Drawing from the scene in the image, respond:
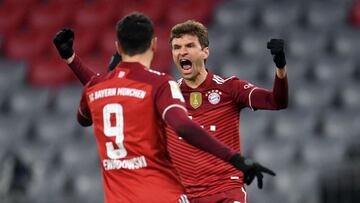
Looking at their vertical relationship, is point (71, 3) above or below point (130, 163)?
above

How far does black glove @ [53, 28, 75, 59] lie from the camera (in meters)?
5.87

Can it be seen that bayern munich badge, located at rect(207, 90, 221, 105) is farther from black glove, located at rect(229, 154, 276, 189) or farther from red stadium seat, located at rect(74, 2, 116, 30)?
red stadium seat, located at rect(74, 2, 116, 30)

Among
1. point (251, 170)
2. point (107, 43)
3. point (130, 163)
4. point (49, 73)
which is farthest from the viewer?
point (107, 43)

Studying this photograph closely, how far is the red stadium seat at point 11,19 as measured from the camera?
571 inches

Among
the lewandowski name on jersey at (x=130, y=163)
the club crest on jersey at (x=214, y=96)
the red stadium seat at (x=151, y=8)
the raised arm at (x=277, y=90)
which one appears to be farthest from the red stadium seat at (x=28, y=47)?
the lewandowski name on jersey at (x=130, y=163)

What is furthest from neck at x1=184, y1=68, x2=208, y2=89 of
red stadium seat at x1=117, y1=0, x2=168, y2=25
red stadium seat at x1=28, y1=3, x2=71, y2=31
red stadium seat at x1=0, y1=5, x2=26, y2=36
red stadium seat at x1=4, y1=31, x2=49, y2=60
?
red stadium seat at x1=0, y1=5, x2=26, y2=36

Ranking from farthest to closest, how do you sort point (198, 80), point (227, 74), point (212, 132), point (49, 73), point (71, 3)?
point (71, 3) → point (49, 73) → point (227, 74) → point (198, 80) → point (212, 132)

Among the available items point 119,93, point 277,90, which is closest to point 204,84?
point 277,90

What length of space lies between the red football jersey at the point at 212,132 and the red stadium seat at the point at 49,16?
8414 mm

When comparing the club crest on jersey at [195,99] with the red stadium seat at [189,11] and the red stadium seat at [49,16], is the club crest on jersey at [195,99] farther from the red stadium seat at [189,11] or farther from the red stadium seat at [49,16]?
the red stadium seat at [49,16]

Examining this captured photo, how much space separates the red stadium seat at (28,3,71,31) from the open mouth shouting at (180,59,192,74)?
27.4 feet

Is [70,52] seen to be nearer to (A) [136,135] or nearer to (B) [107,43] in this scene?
(A) [136,135]

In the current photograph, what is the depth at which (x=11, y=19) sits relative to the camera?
47.7ft

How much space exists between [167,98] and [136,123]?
0.76 feet
